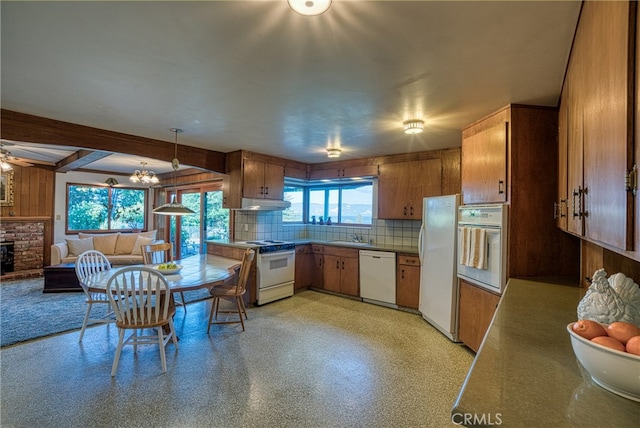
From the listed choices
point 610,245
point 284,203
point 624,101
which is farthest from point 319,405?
point 284,203

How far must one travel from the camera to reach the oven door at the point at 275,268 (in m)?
4.21

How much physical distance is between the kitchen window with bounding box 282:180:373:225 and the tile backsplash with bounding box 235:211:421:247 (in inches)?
6.5

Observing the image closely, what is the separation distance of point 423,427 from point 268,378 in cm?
121

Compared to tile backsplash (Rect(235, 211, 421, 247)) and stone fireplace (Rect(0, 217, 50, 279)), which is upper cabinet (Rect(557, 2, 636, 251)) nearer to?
tile backsplash (Rect(235, 211, 421, 247))

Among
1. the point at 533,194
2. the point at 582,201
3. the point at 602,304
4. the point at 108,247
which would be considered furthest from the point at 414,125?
the point at 108,247

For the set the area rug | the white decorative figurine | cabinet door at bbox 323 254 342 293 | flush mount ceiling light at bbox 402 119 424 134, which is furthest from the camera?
cabinet door at bbox 323 254 342 293

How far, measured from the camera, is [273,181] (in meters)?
4.74

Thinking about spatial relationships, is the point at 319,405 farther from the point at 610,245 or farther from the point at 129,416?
the point at 610,245

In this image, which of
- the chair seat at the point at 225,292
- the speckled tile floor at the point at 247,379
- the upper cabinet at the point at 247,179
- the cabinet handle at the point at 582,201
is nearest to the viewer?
the cabinet handle at the point at 582,201

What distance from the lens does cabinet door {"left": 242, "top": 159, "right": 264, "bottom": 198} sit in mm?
4363

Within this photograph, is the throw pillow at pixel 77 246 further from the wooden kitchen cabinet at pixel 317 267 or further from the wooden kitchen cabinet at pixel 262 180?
the wooden kitchen cabinet at pixel 317 267

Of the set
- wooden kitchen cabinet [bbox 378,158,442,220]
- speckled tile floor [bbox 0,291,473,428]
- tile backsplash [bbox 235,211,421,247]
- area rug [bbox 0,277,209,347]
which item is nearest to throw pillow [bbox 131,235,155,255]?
area rug [bbox 0,277,209,347]

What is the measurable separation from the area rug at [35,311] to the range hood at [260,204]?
1.62m

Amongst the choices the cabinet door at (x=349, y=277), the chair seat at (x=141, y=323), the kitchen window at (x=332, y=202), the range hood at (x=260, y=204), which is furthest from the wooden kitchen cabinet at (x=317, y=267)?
the chair seat at (x=141, y=323)
